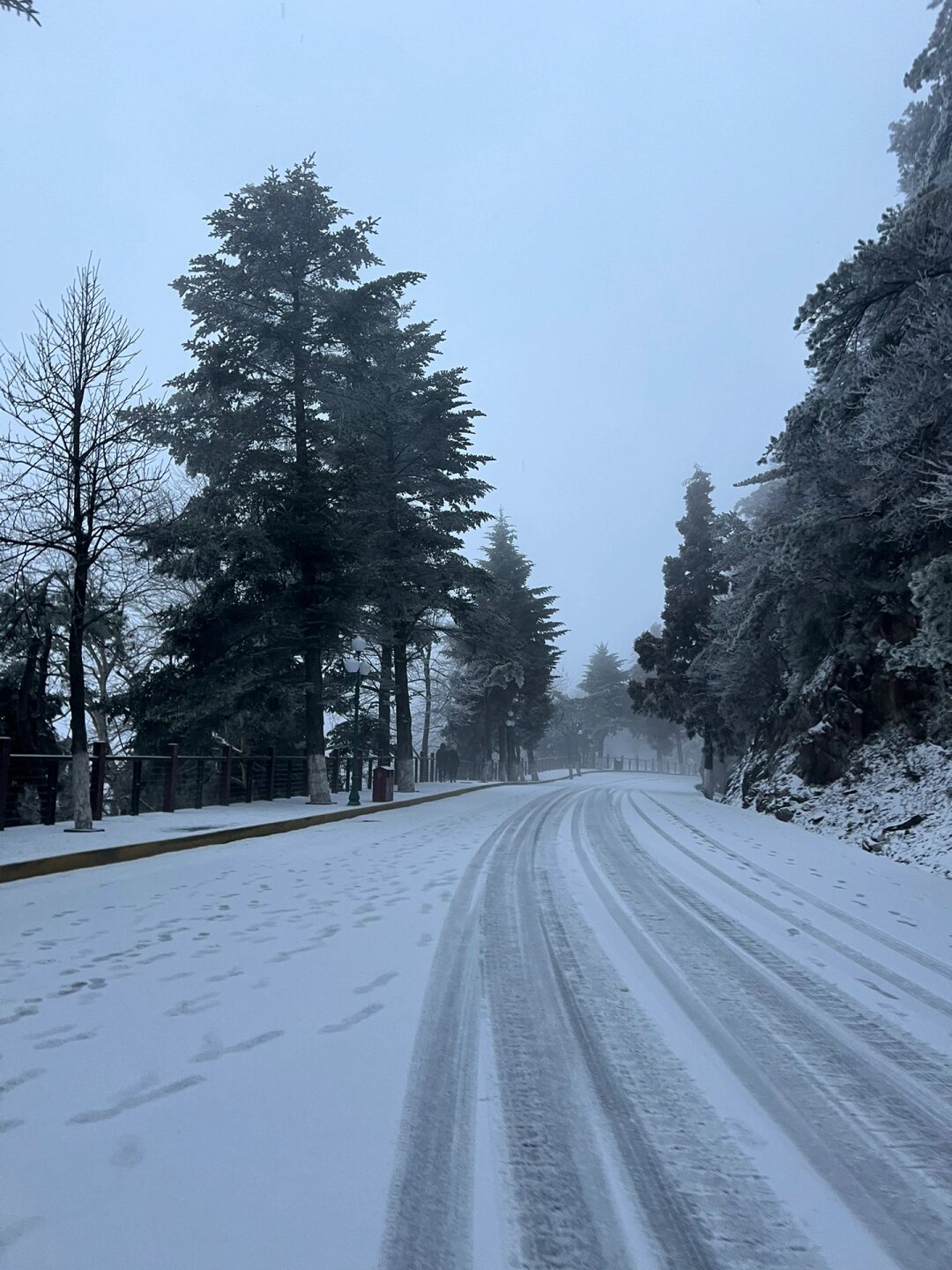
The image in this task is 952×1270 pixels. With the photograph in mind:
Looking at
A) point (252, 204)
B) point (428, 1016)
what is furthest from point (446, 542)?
point (428, 1016)

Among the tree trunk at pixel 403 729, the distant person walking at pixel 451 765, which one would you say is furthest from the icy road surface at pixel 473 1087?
the distant person walking at pixel 451 765

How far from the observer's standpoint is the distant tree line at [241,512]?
42.2 feet

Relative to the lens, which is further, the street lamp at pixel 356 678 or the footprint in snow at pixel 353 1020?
the street lamp at pixel 356 678

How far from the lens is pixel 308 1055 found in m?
3.42

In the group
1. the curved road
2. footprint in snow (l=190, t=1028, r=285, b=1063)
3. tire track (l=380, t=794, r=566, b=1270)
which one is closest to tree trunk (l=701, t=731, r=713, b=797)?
the curved road

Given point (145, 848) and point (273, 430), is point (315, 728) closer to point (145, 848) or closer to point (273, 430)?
point (273, 430)

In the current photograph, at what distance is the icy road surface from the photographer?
2.18 meters

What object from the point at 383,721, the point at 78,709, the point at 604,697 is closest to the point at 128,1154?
the point at 78,709

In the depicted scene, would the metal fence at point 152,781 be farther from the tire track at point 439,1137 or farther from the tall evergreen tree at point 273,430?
the tire track at point 439,1137

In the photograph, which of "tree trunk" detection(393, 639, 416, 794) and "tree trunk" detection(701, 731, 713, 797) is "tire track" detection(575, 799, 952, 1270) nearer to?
"tree trunk" detection(393, 639, 416, 794)

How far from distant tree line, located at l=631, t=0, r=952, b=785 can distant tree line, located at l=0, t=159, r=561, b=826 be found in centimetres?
990

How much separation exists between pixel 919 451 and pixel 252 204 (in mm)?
17685

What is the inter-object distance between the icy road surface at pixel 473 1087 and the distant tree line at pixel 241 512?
7931mm

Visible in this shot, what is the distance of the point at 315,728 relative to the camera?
19484mm
